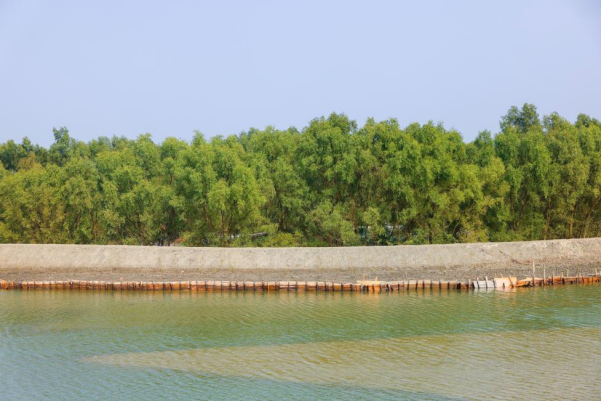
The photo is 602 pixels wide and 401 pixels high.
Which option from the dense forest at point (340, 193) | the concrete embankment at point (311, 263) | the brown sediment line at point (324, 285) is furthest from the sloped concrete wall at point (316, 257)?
the dense forest at point (340, 193)

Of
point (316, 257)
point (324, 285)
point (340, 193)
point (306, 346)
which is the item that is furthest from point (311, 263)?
point (306, 346)

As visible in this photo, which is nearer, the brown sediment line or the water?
the water

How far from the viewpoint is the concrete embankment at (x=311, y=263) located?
141 ft

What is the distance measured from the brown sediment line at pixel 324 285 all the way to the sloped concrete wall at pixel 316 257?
3073 millimetres

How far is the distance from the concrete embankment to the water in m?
4.14

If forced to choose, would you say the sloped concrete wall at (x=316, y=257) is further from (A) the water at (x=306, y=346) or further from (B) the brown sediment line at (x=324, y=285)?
(A) the water at (x=306, y=346)

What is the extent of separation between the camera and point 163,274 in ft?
145

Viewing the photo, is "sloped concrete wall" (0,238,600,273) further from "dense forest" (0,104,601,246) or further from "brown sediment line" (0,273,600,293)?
"dense forest" (0,104,601,246)

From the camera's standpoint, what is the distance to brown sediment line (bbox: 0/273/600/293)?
3984cm

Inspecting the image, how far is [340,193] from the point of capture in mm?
52219

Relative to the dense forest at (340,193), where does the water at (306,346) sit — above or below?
below

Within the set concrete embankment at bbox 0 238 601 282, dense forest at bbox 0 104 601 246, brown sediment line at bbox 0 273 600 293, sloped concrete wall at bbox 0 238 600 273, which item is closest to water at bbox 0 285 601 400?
brown sediment line at bbox 0 273 600 293

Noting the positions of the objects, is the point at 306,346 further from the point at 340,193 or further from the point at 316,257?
the point at 340,193

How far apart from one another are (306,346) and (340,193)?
2591cm
